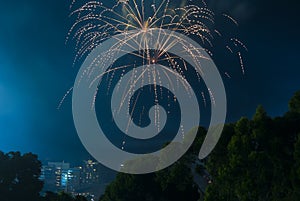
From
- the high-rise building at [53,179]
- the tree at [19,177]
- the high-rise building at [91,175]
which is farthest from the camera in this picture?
the high-rise building at [91,175]

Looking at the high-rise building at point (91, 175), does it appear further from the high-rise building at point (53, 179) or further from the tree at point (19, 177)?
the tree at point (19, 177)

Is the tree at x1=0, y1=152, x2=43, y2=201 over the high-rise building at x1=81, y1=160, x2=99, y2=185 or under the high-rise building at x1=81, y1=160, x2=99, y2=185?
under

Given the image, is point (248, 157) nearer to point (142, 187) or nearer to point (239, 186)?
point (239, 186)

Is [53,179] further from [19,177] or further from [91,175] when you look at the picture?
[19,177]

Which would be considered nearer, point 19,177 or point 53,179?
point 19,177

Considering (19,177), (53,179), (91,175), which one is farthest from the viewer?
(53,179)

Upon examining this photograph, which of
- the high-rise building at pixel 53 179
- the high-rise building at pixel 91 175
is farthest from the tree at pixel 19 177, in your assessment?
the high-rise building at pixel 91 175

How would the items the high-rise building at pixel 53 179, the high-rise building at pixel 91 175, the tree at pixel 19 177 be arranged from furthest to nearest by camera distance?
the high-rise building at pixel 91 175 → the high-rise building at pixel 53 179 → the tree at pixel 19 177

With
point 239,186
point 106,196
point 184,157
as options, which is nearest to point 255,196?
point 239,186

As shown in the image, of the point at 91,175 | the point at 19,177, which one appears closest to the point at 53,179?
the point at 91,175

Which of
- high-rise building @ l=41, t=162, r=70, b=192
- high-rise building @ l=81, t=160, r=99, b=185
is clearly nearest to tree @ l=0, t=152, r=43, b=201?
high-rise building @ l=41, t=162, r=70, b=192

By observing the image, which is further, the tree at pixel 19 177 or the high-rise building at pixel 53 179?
the high-rise building at pixel 53 179

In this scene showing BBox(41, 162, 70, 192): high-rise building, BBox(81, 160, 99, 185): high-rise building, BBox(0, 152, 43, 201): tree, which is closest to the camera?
BBox(0, 152, 43, 201): tree

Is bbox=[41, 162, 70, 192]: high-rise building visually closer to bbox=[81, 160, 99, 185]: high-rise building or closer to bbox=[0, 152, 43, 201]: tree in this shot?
bbox=[81, 160, 99, 185]: high-rise building
